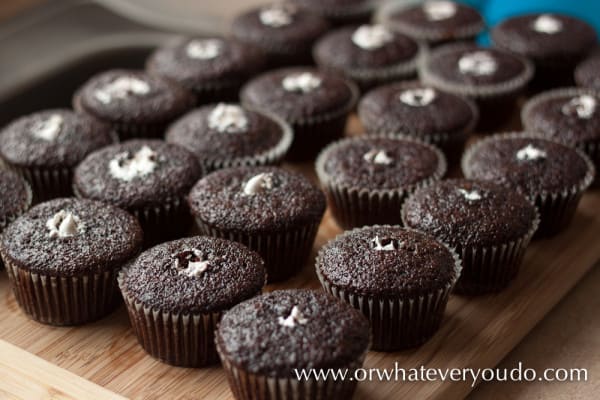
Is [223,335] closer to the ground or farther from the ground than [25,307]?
farther from the ground

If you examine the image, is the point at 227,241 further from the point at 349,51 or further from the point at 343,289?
the point at 349,51

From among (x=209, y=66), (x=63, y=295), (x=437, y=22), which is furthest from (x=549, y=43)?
(x=63, y=295)

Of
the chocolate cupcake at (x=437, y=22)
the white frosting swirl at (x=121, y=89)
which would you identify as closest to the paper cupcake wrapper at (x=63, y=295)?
the white frosting swirl at (x=121, y=89)

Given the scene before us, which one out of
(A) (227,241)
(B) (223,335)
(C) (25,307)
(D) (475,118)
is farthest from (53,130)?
(D) (475,118)

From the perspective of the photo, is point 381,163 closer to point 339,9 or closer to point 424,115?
point 424,115

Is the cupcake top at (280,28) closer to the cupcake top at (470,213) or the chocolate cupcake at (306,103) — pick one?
the chocolate cupcake at (306,103)

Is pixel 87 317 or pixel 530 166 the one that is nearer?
pixel 87 317
